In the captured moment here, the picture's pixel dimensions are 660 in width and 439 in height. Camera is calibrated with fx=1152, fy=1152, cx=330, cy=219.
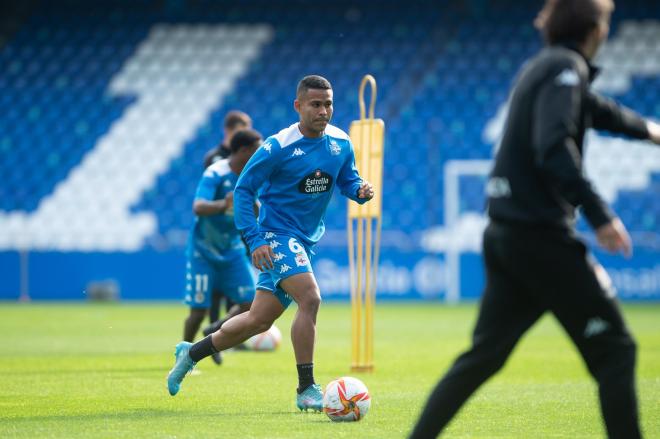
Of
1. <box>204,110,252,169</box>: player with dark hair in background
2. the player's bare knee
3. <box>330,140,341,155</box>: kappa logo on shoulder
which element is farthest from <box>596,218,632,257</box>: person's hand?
<box>204,110,252,169</box>: player with dark hair in background

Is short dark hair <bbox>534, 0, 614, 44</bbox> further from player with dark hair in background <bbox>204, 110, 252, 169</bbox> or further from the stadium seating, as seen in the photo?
the stadium seating

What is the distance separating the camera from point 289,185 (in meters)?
7.80

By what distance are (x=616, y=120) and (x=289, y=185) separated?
3076 millimetres

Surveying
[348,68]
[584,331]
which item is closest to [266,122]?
[348,68]

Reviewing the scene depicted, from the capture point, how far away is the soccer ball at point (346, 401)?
23.8 feet

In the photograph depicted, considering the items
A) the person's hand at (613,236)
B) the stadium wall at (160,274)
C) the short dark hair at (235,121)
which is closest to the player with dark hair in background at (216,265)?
the short dark hair at (235,121)

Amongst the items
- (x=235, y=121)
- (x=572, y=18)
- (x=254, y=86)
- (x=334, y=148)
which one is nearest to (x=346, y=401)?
(x=334, y=148)

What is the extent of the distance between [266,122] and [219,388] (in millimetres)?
18089

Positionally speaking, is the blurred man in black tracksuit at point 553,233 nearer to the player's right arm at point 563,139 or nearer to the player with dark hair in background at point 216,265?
the player's right arm at point 563,139

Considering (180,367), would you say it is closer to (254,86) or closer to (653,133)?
(653,133)

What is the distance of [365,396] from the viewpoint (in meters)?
7.32

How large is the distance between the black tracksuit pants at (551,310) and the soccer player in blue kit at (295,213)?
8.69 ft

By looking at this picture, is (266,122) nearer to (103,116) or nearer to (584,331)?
(103,116)

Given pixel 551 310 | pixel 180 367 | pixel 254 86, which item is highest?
pixel 254 86
